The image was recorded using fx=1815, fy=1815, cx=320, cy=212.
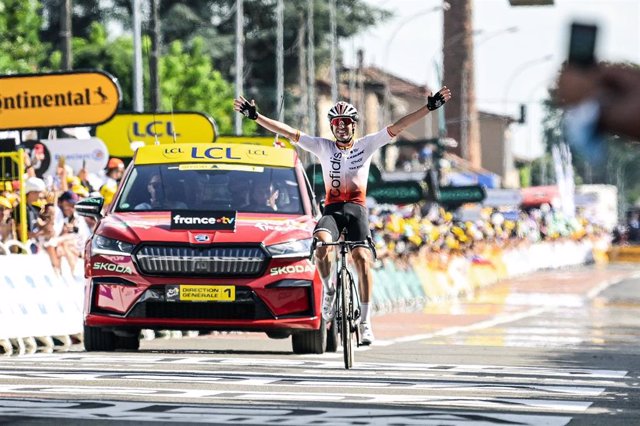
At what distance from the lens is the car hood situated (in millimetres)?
14867

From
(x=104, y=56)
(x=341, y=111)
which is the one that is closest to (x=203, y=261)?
(x=341, y=111)

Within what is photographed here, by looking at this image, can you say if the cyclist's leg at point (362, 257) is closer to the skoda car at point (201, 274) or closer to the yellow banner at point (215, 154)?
the skoda car at point (201, 274)

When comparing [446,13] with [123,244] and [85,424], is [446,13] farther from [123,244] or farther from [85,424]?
[85,424]

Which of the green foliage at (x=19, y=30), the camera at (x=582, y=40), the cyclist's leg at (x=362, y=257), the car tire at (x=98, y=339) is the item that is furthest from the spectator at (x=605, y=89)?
the green foliage at (x=19, y=30)

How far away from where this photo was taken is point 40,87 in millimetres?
24938

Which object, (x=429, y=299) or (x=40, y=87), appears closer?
(x=40, y=87)

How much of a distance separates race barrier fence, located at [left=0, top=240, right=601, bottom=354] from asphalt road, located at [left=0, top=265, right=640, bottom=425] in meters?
0.73

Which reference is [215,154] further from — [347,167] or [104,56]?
[104,56]

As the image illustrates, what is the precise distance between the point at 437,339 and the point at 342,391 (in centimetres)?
974

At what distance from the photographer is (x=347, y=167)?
45.9 feet

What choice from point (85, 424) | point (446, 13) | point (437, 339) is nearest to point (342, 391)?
point (85, 424)

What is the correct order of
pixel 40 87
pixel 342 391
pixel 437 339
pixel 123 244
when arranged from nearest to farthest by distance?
pixel 342 391 → pixel 123 244 → pixel 437 339 → pixel 40 87

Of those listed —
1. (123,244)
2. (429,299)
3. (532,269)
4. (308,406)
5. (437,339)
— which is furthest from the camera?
(532,269)

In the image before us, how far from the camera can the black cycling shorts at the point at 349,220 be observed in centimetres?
1370
